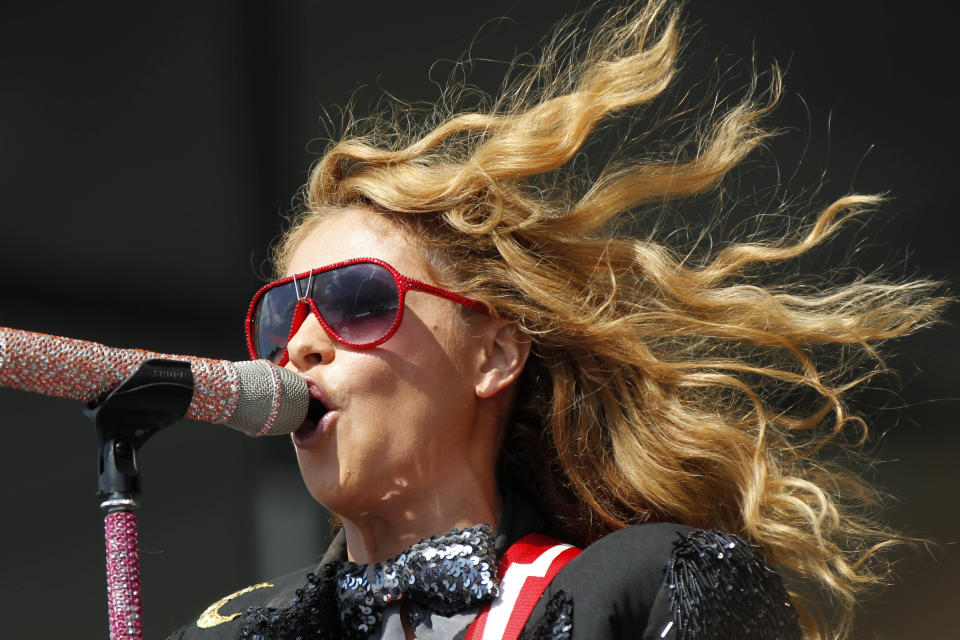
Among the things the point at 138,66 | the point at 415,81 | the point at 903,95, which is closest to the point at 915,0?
the point at 903,95

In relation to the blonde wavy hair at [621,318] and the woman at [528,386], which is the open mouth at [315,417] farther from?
the blonde wavy hair at [621,318]

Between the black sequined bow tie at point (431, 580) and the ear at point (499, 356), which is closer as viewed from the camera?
the black sequined bow tie at point (431, 580)

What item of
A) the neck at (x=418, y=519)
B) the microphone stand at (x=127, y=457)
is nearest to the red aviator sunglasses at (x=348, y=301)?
the neck at (x=418, y=519)

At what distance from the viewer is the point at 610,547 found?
1670mm

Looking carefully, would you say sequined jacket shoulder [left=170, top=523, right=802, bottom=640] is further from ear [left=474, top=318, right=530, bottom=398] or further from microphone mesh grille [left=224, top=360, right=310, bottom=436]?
microphone mesh grille [left=224, top=360, right=310, bottom=436]

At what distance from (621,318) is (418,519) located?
0.46 metres

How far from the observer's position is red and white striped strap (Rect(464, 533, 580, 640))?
1646mm

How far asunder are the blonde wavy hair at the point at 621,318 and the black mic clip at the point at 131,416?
56 centimetres

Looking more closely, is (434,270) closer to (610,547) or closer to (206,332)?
(610,547)

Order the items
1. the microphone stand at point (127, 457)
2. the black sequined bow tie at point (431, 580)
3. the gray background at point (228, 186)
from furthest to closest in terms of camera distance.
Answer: the gray background at point (228, 186)
the black sequined bow tie at point (431, 580)
the microphone stand at point (127, 457)

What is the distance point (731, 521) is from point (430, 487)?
504 millimetres

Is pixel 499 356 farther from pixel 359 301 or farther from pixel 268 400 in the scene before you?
pixel 268 400

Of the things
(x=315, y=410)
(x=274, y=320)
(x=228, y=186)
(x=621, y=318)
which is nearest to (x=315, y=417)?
(x=315, y=410)

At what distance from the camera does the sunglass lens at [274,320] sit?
1.84 m
